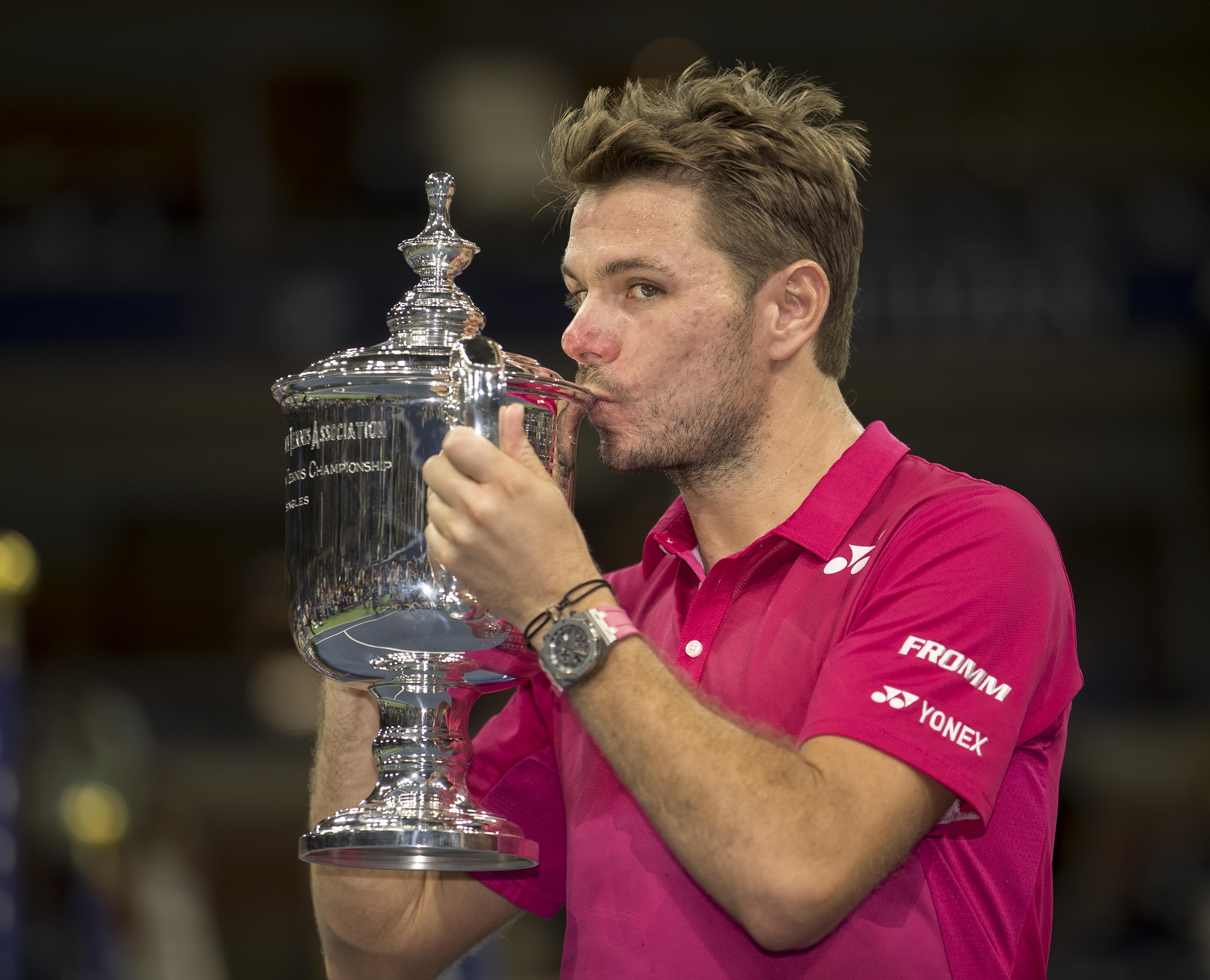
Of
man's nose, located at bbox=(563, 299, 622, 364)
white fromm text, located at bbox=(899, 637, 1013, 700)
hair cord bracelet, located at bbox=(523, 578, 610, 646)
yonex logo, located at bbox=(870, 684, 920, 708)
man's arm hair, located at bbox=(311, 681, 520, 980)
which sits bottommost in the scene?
man's arm hair, located at bbox=(311, 681, 520, 980)

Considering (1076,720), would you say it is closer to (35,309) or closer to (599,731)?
(35,309)

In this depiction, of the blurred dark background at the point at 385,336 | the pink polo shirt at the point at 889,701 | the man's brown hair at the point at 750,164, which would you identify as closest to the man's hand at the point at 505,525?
the pink polo shirt at the point at 889,701

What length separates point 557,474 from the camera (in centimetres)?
182

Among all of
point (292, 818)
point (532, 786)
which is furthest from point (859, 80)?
point (532, 786)

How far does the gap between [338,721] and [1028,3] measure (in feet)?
33.2

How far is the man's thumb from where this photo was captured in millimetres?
1603

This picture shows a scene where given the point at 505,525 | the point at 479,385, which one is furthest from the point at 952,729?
the point at 479,385

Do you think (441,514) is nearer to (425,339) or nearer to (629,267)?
(425,339)

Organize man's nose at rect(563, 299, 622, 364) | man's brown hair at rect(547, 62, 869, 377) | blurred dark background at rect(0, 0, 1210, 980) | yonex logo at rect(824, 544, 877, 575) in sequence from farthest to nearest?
blurred dark background at rect(0, 0, 1210, 980)
man's brown hair at rect(547, 62, 869, 377)
man's nose at rect(563, 299, 622, 364)
yonex logo at rect(824, 544, 877, 575)

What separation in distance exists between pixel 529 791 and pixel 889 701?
0.78 metres

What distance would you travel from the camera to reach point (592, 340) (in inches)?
Answer: 79.9

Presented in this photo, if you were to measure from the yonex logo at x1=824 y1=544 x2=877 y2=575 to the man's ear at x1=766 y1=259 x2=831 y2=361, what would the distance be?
1.23 ft

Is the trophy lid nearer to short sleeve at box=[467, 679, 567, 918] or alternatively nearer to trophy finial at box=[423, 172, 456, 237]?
trophy finial at box=[423, 172, 456, 237]

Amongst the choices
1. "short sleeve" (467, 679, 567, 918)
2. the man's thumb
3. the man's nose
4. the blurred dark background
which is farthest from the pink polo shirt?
the blurred dark background
